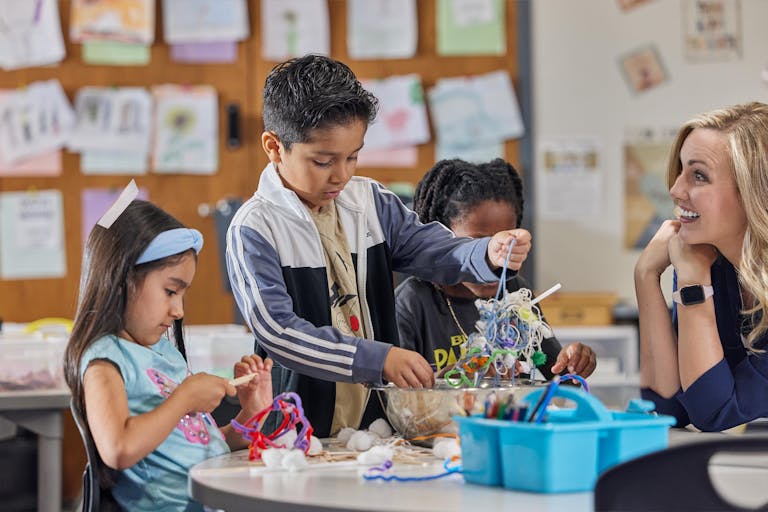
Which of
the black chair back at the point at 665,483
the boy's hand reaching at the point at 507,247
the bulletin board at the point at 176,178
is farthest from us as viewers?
the bulletin board at the point at 176,178

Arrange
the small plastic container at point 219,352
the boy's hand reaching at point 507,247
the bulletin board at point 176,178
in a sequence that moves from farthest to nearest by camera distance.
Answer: the bulletin board at point 176,178 < the small plastic container at point 219,352 < the boy's hand reaching at point 507,247

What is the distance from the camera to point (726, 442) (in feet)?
2.93

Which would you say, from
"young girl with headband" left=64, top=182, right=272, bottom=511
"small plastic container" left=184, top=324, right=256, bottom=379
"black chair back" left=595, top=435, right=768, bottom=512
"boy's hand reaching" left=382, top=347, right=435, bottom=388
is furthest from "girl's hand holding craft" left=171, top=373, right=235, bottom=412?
"small plastic container" left=184, top=324, right=256, bottom=379

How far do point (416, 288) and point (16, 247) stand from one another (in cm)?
250

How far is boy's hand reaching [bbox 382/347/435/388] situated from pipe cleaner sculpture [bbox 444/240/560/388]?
87 mm

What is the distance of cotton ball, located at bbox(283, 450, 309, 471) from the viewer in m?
1.37

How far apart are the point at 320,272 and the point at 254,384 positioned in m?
0.23

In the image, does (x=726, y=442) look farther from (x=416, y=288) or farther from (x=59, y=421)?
(x=59, y=421)

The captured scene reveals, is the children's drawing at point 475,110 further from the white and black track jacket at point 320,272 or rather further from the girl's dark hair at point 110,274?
the girl's dark hair at point 110,274

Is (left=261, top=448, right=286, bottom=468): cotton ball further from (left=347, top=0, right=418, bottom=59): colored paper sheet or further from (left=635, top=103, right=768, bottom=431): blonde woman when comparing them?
(left=347, top=0, right=418, bottom=59): colored paper sheet

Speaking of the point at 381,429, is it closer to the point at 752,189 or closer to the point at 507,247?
the point at 507,247

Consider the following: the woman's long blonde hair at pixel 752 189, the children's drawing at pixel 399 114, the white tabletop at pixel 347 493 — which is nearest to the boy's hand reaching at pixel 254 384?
the white tabletop at pixel 347 493

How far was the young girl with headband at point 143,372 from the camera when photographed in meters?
1.44

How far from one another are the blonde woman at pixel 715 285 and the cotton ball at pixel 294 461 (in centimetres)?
72
